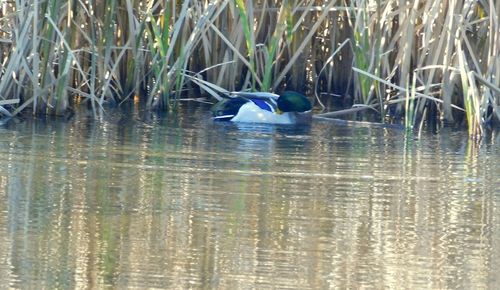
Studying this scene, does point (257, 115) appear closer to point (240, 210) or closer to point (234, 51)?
point (234, 51)

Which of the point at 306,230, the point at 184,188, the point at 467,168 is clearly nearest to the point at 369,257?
the point at 306,230

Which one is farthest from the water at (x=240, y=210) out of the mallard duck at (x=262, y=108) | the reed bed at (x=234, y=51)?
the mallard duck at (x=262, y=108)

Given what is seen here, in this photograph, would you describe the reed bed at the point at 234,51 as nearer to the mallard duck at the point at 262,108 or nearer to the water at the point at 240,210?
the mallard duck at the point at 262,108

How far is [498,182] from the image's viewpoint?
280 inches

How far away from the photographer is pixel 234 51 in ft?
33.5

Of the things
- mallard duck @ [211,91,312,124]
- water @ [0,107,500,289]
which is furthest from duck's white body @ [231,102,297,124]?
water @ [0,107,500,289]

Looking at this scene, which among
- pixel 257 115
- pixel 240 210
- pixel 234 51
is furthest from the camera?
pixel 234 51

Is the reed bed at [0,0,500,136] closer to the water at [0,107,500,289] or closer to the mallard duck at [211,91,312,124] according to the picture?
the mallard duck at [211,91,312,124]

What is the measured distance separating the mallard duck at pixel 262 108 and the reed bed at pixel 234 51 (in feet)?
0.54

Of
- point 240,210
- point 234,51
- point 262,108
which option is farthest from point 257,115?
point 240,210

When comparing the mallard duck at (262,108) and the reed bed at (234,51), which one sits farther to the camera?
the mallard duck at (262,108)

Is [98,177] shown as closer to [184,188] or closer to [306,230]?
[184,188]

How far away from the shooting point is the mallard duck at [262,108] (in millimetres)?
9961

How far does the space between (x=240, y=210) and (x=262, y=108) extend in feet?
13.8
